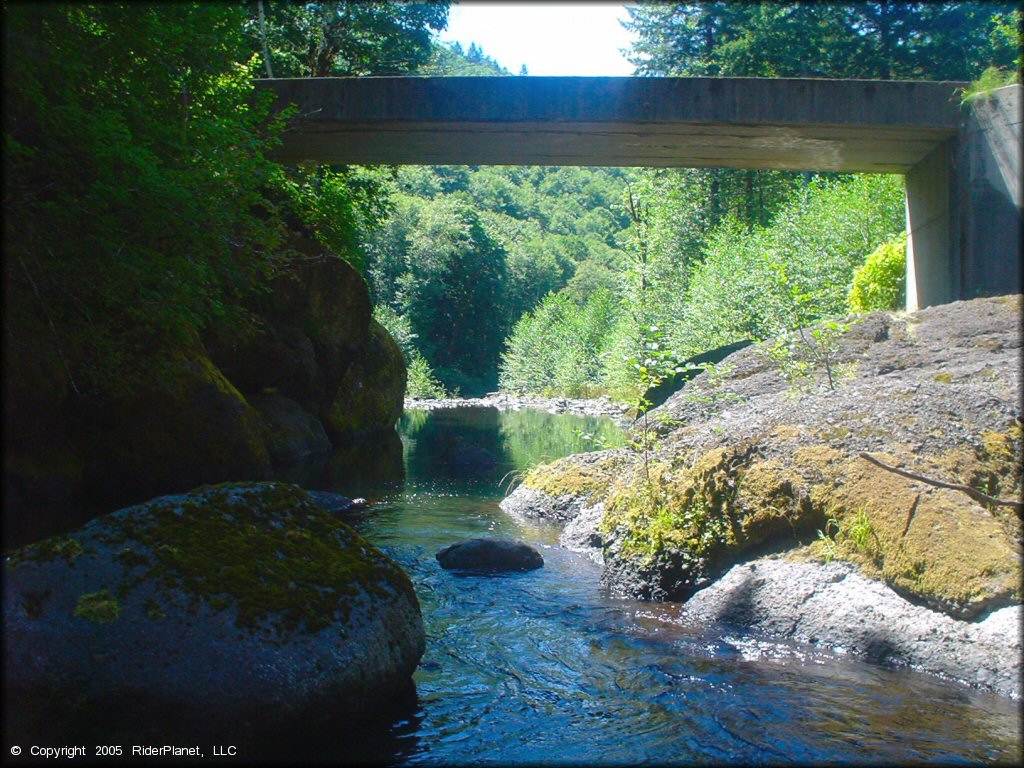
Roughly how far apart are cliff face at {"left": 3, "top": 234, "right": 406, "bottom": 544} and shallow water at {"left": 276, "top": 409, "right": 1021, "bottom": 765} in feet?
15.5

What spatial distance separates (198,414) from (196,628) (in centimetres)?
801

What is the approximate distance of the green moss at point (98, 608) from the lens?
4695 mm

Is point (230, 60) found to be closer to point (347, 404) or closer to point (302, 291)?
point (302, 291)

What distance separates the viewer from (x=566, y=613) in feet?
24.1

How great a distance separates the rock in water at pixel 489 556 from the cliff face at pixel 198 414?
4.12m

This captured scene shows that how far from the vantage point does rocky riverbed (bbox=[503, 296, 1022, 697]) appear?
19.2 feet

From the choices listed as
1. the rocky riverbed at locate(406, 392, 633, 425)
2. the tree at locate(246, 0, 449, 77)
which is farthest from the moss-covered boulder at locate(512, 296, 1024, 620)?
the rocky riverbed at locate(406, 392, 633, 425)

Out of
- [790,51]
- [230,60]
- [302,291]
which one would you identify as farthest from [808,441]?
[790,51]

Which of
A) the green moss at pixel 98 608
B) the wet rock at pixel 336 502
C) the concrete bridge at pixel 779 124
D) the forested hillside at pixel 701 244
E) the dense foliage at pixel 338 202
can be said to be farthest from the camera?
the forested hillside at pixel 701 244

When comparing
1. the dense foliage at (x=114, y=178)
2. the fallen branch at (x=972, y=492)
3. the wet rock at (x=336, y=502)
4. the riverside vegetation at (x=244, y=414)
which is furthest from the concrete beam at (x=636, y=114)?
the fallen branch at (x=972, y=492)

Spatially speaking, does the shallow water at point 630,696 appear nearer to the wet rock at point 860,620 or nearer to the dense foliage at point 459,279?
the wet rock at point 860,620

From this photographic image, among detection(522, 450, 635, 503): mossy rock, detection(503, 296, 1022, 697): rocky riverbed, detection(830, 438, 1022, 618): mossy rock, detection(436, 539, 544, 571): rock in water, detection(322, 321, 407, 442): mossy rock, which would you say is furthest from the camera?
detection(322, 321, 407, 442): mossy rock

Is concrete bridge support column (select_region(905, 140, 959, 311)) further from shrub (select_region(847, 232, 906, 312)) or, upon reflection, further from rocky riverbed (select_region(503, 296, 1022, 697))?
rocky riverbed (select_region(503, 296, 1022, 697))

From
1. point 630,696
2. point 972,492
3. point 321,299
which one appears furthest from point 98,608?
point 321,299
